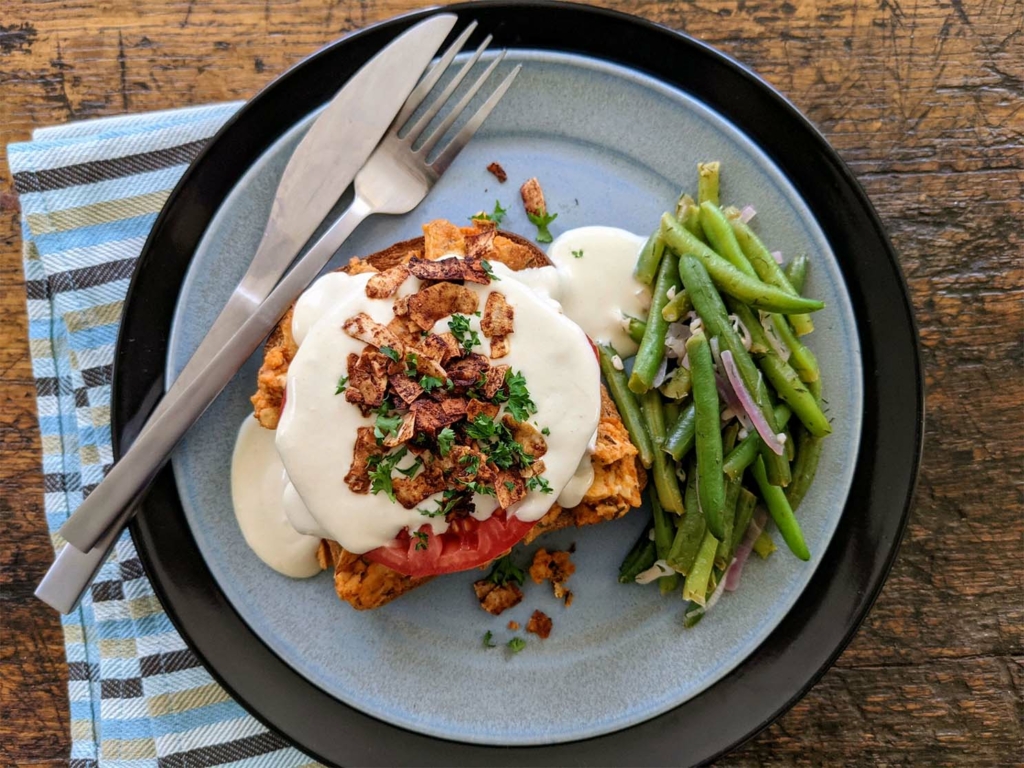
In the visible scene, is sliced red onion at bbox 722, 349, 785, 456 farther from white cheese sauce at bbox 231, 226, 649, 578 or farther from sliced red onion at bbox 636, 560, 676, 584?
sliced red onion at bbox 636, 560, 676, 584

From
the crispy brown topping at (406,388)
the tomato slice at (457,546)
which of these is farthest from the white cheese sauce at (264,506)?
the crispy brown topping at (406,388)

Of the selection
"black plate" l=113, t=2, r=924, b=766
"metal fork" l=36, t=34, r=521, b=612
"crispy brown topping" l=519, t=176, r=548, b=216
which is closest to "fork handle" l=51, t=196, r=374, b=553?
"metal fork" l=36, t=34, r=521, b=612

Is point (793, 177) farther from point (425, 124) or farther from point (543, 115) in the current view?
point (425, 124)

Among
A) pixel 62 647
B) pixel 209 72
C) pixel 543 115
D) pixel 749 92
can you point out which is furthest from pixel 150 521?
pixel 749 92

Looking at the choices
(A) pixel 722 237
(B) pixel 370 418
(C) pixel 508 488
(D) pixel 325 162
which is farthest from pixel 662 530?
(D) pixel 325 162

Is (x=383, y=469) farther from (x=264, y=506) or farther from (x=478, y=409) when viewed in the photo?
(x=264, y=506)

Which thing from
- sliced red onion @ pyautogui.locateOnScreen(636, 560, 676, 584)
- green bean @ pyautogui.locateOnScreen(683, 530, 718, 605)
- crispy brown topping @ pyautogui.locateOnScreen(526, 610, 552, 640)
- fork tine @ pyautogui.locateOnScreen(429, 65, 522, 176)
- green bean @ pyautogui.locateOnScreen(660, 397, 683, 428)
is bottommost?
crispy brown topping @ pyautogui.locateOnScreen(526, 610, 552, 640)
